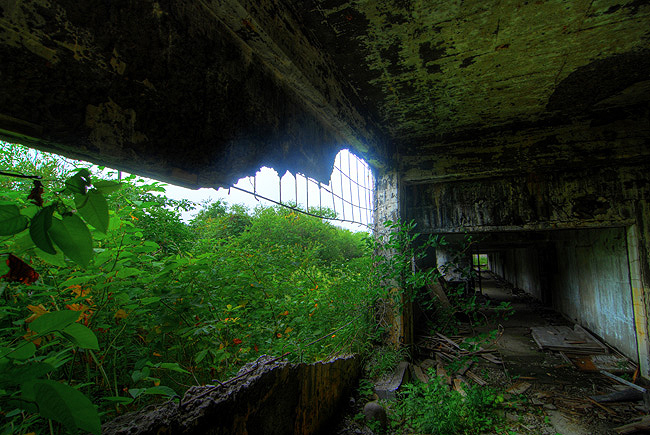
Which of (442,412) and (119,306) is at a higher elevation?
(119,306)

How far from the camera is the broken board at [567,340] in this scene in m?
5.54

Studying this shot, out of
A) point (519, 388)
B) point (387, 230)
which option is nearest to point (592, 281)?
point (519, 388)

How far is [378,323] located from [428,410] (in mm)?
1095

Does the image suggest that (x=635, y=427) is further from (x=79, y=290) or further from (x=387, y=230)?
(x=79, y=290)

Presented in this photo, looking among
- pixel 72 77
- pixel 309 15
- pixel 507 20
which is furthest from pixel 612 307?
pixel 72 77

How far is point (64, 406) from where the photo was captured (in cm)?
68

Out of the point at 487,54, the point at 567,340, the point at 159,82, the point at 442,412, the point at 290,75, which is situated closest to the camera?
the point at 159,82

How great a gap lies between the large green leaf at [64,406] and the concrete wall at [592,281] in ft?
18.2

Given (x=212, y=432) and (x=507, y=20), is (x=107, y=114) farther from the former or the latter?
(x=507, y=20)

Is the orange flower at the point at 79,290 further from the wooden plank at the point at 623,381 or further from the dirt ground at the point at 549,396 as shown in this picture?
the wooden plank at the point at 623,381

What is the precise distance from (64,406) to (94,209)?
1.55ft

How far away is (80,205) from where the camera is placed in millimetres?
729

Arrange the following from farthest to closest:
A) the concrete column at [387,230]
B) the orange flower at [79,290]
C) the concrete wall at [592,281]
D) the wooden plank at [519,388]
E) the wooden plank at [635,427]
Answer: the concrete wall at [592,281], the wooden plank at [519,388], the concrete column at [387,230], the wooden plank at [635,427], the orange flower at [79,290]

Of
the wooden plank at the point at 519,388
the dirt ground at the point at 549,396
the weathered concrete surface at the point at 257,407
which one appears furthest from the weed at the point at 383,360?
the wooden plank at the point at 519,388
